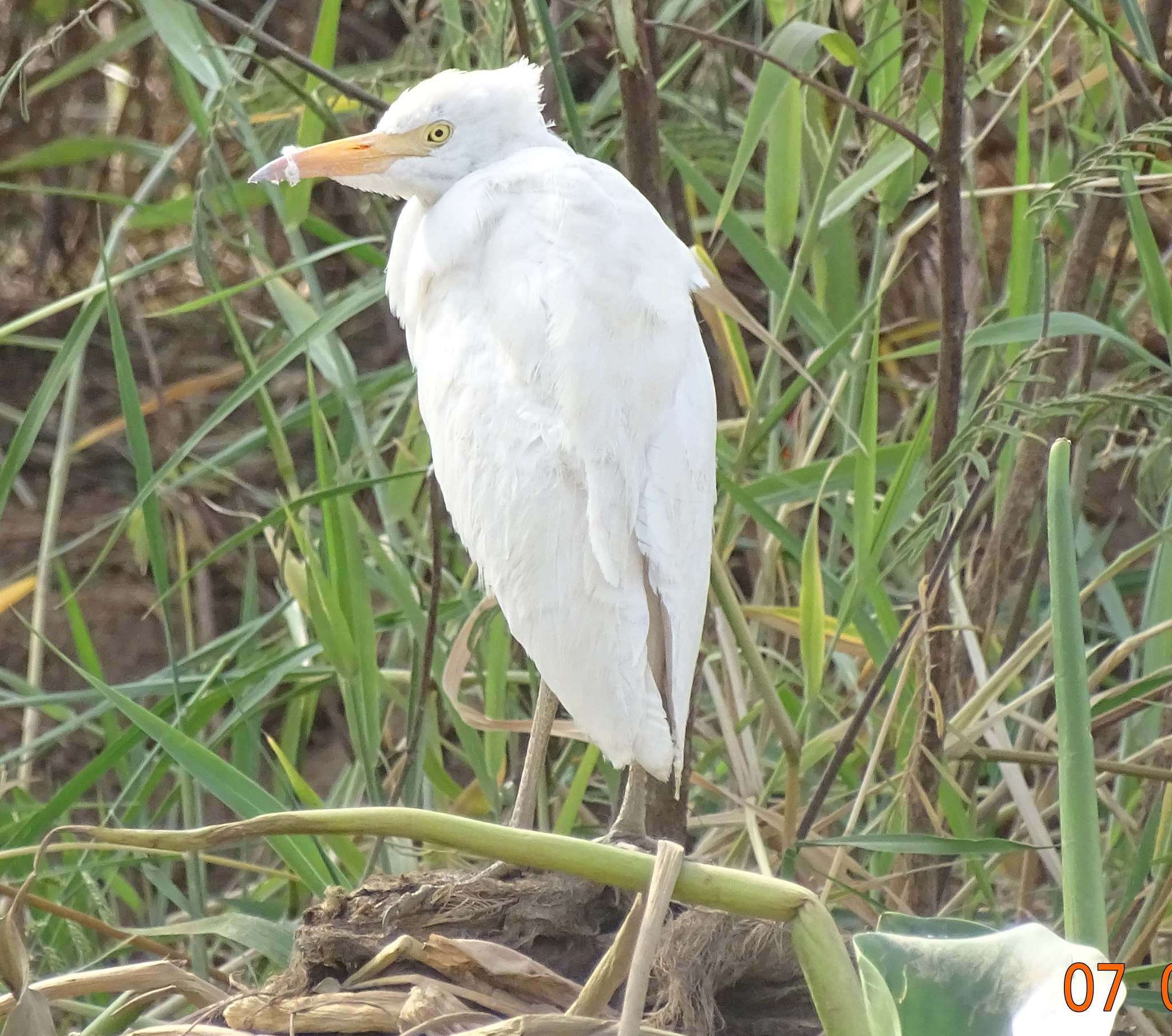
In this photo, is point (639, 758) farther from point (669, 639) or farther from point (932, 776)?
point (932, 776)

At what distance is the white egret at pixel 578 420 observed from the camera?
99 centimetres

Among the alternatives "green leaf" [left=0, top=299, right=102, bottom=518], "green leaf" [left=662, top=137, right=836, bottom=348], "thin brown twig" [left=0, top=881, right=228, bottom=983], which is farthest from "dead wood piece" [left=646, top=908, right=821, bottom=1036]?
"green leaf" [left=0, top=299, right=102, bottom=518]

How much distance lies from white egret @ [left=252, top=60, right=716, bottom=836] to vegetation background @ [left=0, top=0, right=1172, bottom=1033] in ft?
0.29

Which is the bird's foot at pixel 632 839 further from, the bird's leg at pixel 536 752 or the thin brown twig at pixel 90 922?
the thin brown twig at pixel 90 922

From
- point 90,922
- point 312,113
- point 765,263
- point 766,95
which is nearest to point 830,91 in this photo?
point 766,95

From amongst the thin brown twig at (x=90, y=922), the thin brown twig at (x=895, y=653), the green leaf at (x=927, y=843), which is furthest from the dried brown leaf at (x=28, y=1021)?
the thin brown twig at (x=895, y=653)

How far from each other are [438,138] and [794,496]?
17.3 inches

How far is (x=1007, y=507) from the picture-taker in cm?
124

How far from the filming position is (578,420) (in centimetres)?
101

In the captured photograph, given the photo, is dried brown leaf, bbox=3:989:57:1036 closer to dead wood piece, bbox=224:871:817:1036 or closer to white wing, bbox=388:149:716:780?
dead wood piece, bbox=224:871:817:1036

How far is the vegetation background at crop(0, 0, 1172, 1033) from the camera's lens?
1.06m

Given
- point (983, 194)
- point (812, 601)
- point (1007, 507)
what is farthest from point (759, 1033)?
point (983, 194)

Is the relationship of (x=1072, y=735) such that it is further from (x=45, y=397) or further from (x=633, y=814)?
(x=45, y=397)

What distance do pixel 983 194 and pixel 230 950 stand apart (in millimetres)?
1229
